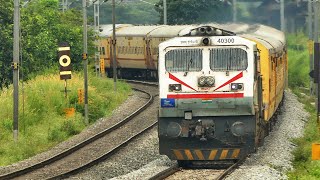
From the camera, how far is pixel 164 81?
19.5 metres

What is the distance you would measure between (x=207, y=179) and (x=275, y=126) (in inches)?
442

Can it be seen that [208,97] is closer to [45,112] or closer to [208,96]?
[208,96]

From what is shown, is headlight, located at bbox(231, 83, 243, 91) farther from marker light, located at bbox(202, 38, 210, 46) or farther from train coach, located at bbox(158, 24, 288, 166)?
marker light, located at bbox(202, 38, 210, 46)

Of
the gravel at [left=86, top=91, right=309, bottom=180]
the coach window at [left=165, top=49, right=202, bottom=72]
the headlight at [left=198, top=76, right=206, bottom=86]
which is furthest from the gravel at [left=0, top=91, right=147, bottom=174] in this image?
the headlight at [left=198, top=76, right=206, bottom=86]

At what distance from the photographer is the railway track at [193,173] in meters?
18.2

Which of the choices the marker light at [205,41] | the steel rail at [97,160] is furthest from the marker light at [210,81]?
the steel rail at [97,160]

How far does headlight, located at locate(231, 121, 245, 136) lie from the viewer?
1914 centimetres

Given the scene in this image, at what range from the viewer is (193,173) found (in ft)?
62.3

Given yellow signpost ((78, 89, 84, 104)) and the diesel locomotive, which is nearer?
the diesel locomotive

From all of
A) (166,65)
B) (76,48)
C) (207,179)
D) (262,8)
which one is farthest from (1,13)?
(207,179)

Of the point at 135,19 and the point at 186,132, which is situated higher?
the point at 135,19

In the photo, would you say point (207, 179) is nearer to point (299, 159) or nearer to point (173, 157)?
point (173, 157)

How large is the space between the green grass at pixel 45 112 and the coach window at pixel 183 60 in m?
7.07

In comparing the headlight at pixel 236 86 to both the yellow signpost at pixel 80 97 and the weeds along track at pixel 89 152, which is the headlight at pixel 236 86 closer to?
the weeds along track at pixel 89 152
